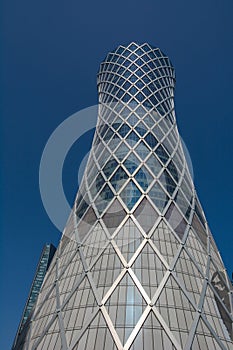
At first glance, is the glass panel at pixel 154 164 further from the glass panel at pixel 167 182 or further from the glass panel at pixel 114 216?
the glass panel at pixel 114 216

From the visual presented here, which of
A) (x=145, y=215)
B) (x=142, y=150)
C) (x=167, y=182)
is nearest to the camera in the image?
(x=145, y=215)

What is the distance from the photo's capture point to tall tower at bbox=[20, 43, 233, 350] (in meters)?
25.8

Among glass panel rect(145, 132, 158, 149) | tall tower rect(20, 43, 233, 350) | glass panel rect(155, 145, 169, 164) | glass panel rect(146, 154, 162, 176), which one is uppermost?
glass panel rect(145, 132, 158, 149)

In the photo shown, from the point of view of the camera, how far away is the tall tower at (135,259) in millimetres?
25812

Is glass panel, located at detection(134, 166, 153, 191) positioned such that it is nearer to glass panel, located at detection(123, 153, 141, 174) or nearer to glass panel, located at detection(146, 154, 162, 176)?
glass panel, located at detection(123, 153, 141, 174)

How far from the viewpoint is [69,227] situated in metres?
40.5

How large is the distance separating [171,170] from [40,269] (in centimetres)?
12334

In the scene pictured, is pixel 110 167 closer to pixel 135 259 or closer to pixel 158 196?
pixel 158 196

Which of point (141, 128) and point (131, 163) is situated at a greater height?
point (141, 128)

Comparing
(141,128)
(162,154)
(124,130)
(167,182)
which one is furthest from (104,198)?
(141,128)

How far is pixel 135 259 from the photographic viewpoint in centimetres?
3062

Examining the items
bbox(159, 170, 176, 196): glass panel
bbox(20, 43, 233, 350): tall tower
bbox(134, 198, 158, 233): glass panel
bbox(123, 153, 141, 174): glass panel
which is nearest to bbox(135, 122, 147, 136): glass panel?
bbox(20, 43, 233, 350): tall tower

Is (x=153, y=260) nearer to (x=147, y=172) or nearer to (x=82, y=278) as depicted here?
(x=82, y=278)

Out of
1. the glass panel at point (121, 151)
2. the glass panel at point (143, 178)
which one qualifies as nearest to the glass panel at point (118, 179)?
the glass panel at point (143, 178)
